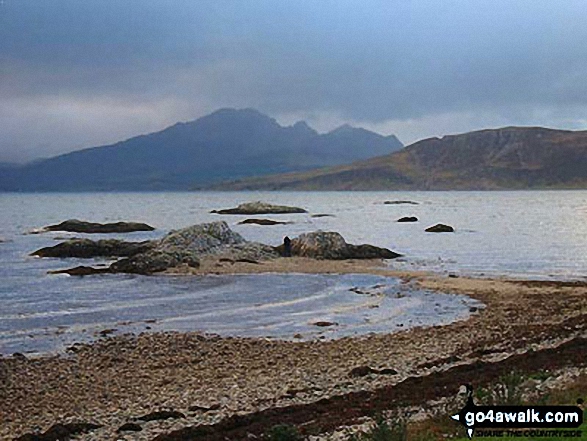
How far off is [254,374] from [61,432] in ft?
22.3

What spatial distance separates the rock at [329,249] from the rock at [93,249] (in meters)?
12.2

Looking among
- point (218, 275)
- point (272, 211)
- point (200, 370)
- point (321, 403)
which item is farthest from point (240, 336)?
point (272, 211)

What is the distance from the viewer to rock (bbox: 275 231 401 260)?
184 ft

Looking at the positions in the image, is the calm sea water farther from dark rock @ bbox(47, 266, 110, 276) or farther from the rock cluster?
the rock cluster

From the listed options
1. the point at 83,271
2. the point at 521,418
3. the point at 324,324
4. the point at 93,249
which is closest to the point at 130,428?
the point at 521,418

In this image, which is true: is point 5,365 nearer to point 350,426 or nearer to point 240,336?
point 240,336

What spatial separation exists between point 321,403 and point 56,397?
22.3 feet

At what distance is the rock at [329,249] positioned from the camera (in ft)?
184

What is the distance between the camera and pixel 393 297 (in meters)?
36.2

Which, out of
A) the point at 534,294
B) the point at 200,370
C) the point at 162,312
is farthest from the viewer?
the point at 534,294

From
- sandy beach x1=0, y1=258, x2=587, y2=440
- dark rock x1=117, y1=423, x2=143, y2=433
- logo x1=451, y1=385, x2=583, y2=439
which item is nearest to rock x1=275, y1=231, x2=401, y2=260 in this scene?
sandy beach x1=0, y1=258, x2=587, y2=440

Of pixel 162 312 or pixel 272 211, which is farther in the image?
pixel 272 211

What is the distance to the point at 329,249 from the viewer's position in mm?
56344

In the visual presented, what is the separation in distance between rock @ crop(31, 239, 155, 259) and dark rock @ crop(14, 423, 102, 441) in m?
44.5
